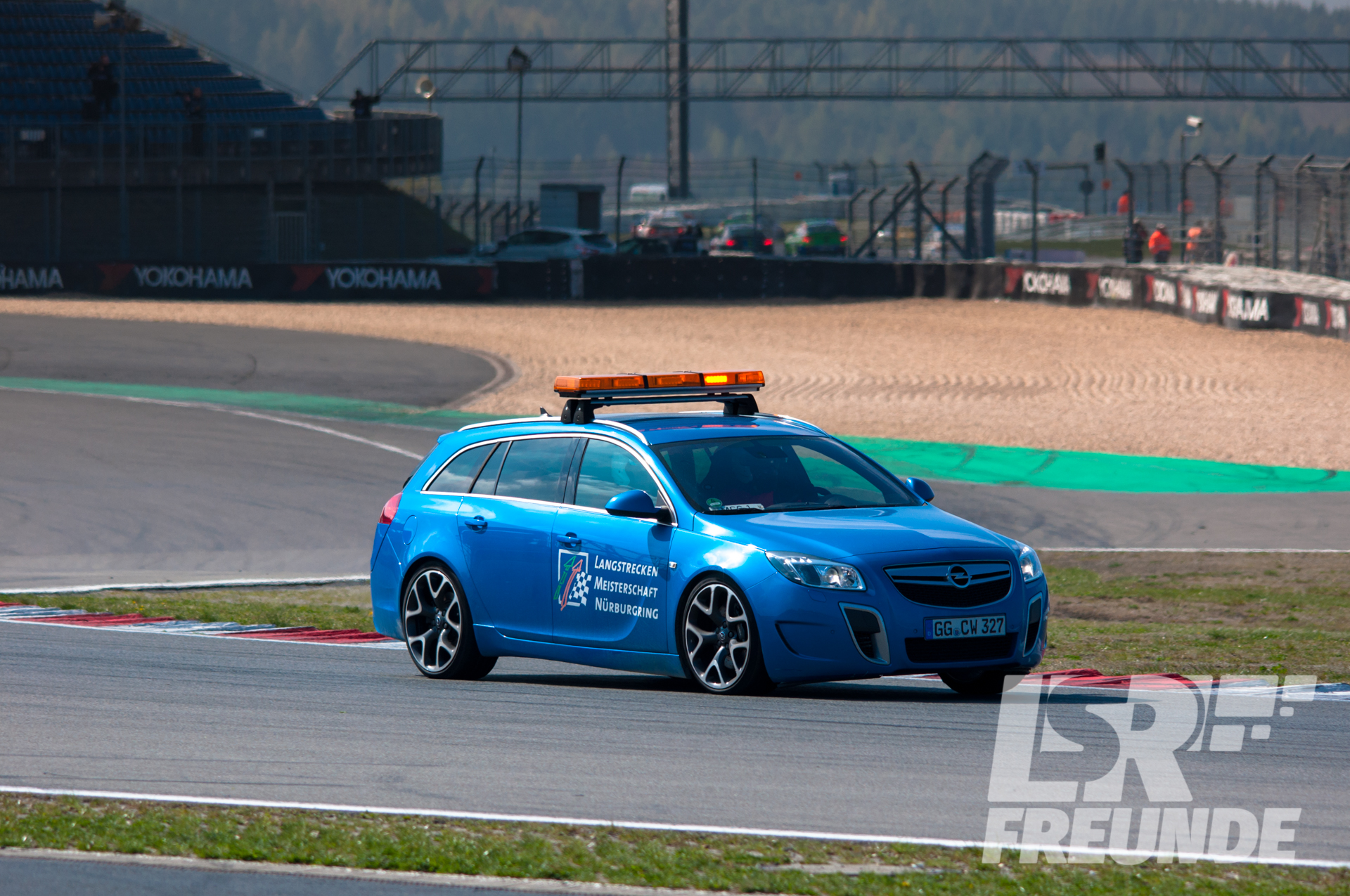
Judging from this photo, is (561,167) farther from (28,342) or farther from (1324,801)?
(1324,801)

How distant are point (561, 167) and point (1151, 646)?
55.5 m

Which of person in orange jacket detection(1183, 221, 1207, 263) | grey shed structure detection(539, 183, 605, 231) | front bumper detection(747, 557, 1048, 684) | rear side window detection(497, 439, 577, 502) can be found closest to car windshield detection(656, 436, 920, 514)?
rear side window detection(497, 439, 577, 502)

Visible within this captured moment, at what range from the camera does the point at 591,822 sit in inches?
240

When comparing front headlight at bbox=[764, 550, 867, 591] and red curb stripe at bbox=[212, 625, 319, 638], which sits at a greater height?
front headlight at bbox=[764, 550, 867, 591]

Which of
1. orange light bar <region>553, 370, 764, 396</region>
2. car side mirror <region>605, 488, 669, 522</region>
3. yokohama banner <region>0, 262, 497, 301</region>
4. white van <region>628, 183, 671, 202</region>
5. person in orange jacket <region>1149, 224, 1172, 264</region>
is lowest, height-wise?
car side mirror <region>605, 488, 669, 522</region>

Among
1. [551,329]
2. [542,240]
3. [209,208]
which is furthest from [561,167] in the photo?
[551,329]

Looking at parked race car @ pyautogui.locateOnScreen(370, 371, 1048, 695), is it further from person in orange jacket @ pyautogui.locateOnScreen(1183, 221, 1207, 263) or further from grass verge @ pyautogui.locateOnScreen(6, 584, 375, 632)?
person in orange jacket @ pyautogui.locateOnScreen(1183, 221, 1207, 263)

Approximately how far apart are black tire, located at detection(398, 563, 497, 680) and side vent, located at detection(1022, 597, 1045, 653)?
296cm

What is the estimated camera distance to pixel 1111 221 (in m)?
66.2

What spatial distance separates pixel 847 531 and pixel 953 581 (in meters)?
0.56

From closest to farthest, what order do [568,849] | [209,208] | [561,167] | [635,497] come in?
[568,849] → [635,497] → [209,208] → [561,167]

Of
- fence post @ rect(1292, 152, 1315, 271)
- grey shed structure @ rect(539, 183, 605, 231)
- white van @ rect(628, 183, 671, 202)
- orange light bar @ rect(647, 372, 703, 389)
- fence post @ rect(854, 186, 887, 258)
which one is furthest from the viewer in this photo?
white van @ rect(628, 183, 671, 202)

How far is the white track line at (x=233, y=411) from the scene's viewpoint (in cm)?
2388

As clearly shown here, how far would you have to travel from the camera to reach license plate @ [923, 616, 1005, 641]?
8.13 meters
